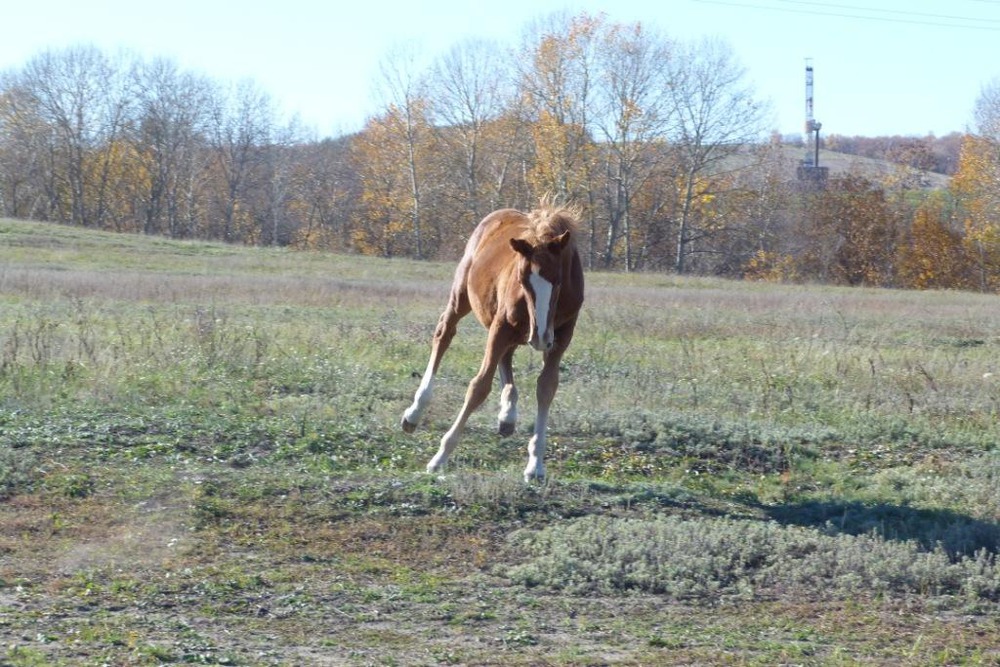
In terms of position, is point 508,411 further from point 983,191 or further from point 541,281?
point 983,191

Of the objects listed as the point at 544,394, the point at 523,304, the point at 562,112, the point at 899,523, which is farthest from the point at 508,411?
the point at 562,112

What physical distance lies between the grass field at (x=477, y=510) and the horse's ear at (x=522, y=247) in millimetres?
1727

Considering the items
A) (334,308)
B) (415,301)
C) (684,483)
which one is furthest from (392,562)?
(415,301)

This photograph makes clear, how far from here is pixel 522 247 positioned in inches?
344

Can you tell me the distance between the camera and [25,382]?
11.3 meters

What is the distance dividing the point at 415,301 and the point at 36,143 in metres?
49.7

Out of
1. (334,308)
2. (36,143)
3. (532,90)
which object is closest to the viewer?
(334,308)

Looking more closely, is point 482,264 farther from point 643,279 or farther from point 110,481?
point 643,279

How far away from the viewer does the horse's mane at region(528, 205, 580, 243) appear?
29.8ft

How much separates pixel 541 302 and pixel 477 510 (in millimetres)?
1656

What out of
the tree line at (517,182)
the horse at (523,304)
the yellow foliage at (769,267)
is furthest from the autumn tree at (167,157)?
the horse at (523,304)

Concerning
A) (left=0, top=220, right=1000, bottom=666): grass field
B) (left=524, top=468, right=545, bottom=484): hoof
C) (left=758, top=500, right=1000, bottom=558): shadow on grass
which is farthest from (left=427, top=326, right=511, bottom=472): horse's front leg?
(left=758, top=500, right=1000, bottom=558): shadow on grass

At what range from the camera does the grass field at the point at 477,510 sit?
19.3 feet

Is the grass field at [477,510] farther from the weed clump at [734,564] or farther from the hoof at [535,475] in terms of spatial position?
the hoof at [535,475]
